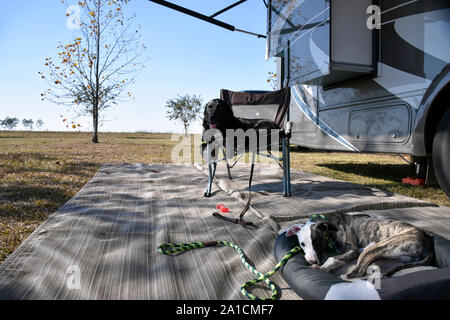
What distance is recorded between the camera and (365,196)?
3615 millimetres

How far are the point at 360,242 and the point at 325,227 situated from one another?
0.31 m

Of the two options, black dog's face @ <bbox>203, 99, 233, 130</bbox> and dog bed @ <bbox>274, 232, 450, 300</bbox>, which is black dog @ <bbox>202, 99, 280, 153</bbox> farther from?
dog bed @ <bbox>274, 232, 450, 300</bbox>

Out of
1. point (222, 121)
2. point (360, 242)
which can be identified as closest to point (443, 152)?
point (360, 242)

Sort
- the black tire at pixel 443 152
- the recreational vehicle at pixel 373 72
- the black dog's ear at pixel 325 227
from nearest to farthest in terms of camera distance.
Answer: the black dog's ear at pixel 325 227, the black tire at pixel 443 152, the recreational vehicle at pixel 373 72

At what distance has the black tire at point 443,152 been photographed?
2.85 metres

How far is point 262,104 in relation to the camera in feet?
15.2

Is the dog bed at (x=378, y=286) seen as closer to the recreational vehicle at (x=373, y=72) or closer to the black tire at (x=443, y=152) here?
the black tire at (x=443, y=152)

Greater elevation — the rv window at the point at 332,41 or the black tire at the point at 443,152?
the rv window at the point at 332,41

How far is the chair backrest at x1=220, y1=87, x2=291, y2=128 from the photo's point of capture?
14.8 ft

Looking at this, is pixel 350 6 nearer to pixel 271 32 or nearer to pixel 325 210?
pixel 271 32

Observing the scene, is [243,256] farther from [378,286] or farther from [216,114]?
[216,114]

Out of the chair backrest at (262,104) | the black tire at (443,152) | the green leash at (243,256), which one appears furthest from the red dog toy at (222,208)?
the black tire at (443,152)

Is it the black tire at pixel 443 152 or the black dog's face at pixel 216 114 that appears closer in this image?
the black tire at pixel 443 152

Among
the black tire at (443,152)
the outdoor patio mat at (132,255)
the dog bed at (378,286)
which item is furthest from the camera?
the black tire at (443,152)
